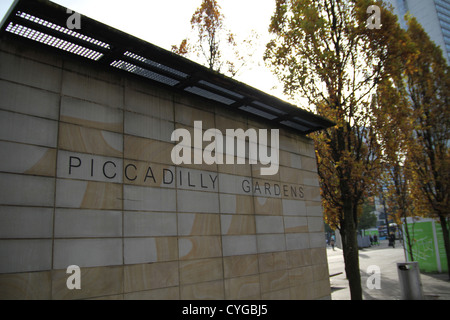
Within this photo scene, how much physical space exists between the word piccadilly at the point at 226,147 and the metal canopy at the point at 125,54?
0.75m

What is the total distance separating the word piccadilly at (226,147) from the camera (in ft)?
24.4

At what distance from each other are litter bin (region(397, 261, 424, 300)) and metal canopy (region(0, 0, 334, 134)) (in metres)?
8.06

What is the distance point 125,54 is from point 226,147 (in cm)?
329

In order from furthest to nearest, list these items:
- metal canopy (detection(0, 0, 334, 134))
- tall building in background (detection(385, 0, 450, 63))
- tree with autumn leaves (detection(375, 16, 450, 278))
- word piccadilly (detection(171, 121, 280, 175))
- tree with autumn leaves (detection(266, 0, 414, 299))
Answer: tall building in background (detection(385, 0, 450, 63))
tree with autumn leaves (detection(375, 16, 450, 278))
tree with autumn leaves (detection(266, 0, 414, 299))
word piccadilly (detection(171, 121, 280, 175))
metal canopy (detection(0, 0, 334, 134))

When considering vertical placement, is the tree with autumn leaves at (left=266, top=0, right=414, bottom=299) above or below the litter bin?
above

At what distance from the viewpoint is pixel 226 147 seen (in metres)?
8.46

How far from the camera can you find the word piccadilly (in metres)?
7.43
